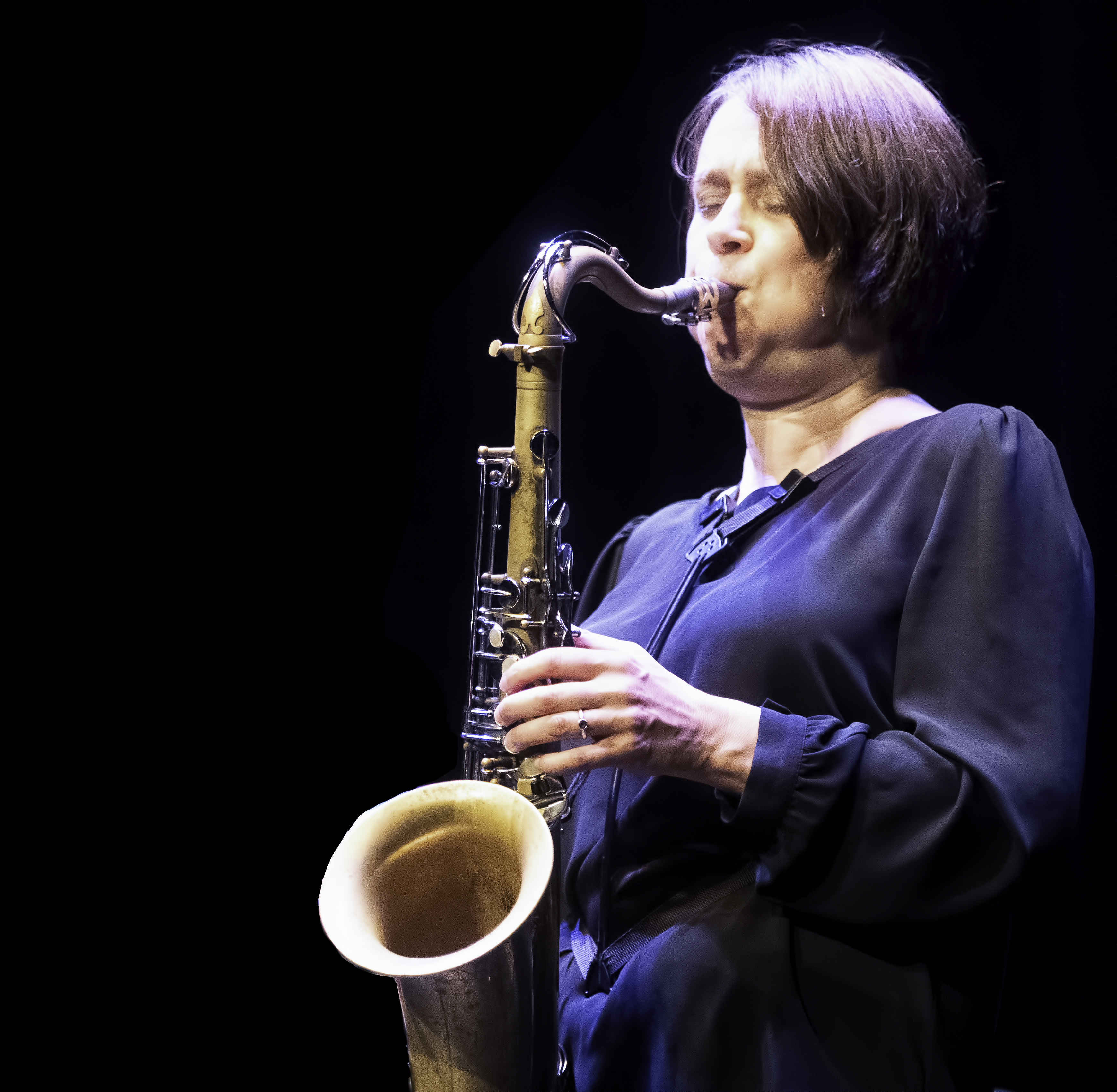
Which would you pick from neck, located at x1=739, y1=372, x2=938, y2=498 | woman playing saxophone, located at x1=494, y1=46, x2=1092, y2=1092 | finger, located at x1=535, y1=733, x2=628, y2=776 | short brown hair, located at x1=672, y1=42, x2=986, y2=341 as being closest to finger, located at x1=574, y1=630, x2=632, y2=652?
woman playing saxophone, located at x1=494, y1=46, x2=1092, y2=1092

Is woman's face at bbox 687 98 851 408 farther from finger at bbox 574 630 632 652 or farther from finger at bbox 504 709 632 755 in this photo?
finger at bbox 504 709 632 755

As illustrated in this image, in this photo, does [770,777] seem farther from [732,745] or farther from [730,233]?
[730,233]

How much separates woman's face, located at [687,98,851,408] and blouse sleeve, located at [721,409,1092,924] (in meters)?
0.42

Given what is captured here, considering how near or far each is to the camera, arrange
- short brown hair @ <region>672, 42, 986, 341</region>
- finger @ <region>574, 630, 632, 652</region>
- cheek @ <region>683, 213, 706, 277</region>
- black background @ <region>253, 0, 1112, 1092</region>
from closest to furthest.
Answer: finger @ <region>574, 630, 632, 652</region> → short brown hair @ <region>672, 42, 986, 341</region> → cheek @ <region>683, 213, 706, 277</region> → black background @ <region>253, 0, 1112, 1092</region>

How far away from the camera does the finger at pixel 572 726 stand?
1039mm

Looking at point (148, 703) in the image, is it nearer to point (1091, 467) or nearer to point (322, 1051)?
point (322, 1051)

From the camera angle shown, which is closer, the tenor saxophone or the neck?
the tenor saxophone

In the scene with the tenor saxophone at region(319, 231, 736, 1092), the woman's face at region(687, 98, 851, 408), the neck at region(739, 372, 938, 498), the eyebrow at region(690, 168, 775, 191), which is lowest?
the tenor saxophone at region(319, 231, 736, 1092)

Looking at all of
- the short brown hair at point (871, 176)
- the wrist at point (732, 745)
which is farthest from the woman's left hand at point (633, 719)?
the short brown hair at point (871, 176)

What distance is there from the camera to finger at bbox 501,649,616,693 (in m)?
1.06

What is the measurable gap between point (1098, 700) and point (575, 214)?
60.2 inches

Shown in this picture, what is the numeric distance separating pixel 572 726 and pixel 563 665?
0.23 ft

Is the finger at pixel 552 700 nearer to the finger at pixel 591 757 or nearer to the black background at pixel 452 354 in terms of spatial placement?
the finger at pixel 591 757

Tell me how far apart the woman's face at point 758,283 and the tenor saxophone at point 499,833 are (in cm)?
4
